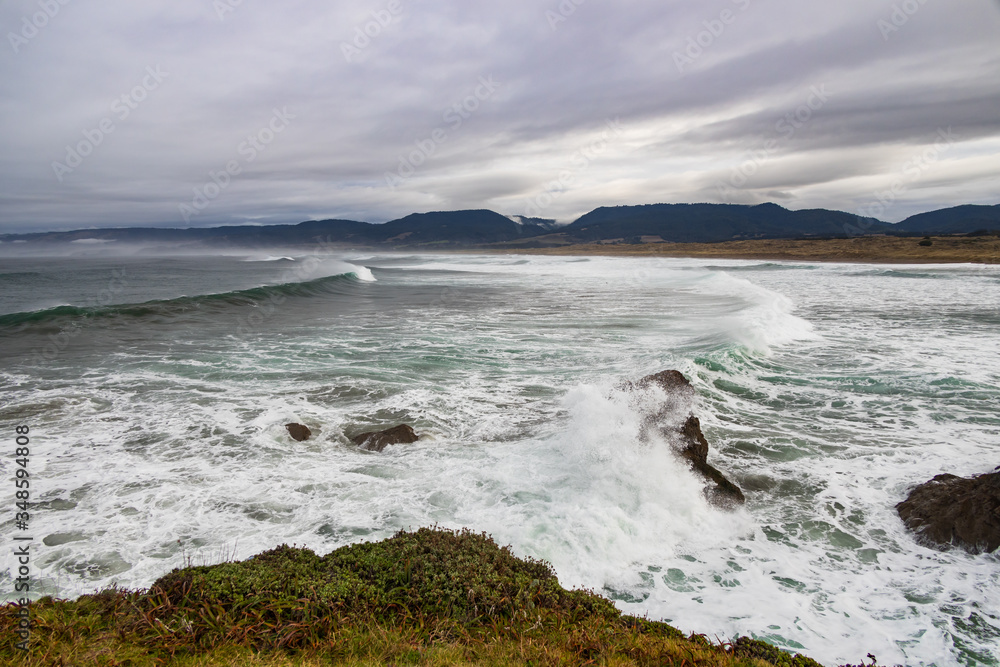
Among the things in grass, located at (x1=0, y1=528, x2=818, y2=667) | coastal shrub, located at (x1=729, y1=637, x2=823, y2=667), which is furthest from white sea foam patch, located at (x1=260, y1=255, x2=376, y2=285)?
coastal shrub, located at (x1=729, y1=637, x2=823, y2=667)

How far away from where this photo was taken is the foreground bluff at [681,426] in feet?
24.5

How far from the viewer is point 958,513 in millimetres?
6473

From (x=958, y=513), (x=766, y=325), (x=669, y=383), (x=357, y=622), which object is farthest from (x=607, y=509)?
(x=766, y=325)

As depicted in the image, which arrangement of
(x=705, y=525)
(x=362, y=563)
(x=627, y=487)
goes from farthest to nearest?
(x=627, y=487) → (x=705, y=525) → (x=362, y=563)

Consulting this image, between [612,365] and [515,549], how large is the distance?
9397 mm

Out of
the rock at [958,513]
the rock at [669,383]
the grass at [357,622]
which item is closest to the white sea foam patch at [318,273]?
the rock at [669,383]

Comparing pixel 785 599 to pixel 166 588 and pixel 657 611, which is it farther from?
pixel 166 588

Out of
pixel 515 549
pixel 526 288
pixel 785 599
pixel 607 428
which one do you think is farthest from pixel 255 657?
pixel 526 288

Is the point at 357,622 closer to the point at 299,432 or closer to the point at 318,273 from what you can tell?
the point at 299,432

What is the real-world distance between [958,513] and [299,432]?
10098 mm

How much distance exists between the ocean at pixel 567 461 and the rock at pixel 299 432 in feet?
0.59

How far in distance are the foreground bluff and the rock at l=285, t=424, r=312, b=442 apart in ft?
20.5

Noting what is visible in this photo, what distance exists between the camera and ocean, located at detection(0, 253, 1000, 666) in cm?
558

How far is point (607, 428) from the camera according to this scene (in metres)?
9.18
